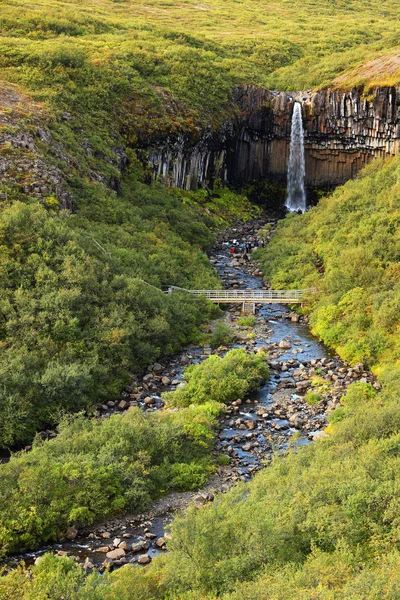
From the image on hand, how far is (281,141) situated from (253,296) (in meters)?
29.9

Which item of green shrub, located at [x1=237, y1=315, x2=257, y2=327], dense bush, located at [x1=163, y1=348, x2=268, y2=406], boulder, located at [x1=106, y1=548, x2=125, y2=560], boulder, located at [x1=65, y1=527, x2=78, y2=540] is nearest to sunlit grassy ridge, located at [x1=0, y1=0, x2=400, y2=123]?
green shrub, located at [x1=237, y1=315, x2=257, y2=327]

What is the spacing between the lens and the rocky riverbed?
23219 millimetres

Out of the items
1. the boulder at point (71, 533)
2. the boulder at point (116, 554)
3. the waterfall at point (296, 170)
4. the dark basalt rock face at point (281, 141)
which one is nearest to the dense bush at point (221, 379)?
the boulder at point (71, 533)

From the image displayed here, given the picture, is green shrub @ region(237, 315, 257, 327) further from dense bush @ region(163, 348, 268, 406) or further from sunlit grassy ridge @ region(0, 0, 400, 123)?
sunlit grassy ridge @ region(0, 0, 400, 123)

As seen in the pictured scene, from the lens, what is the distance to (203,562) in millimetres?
18953

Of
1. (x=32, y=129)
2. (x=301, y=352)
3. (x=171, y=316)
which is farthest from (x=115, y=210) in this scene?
(x=301, y=352)

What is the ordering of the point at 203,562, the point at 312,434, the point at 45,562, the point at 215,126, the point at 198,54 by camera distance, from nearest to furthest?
the point at 203,562, the point at 45,562, the point at 312,434, the point at 215,126, the point at 198,54

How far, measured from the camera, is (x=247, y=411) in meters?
32.5

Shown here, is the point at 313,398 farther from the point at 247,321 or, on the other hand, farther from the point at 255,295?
the point at 255,295

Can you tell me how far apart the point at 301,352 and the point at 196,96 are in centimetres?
3710

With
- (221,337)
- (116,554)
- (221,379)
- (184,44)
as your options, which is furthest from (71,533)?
(184,44)

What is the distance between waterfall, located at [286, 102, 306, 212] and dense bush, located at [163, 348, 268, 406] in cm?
3618

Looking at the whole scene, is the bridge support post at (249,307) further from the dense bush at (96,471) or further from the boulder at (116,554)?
the boulder at (116,554)

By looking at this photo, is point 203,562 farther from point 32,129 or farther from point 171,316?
point 32,129
